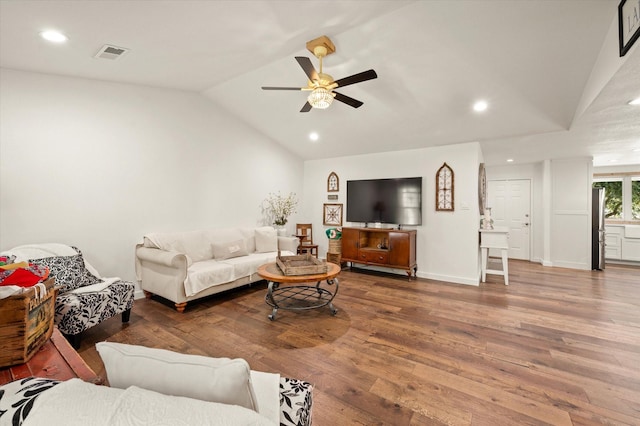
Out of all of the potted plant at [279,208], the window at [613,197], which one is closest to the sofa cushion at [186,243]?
the potted plant at [279,208]

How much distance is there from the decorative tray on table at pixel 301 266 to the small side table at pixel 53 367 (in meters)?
1.85

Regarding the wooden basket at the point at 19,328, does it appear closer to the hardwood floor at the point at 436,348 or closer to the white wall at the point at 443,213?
the hardwood floor at the point at 436,348

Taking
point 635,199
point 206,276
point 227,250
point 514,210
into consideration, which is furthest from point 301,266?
point 635,199

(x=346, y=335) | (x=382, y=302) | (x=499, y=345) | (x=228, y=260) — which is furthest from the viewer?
(x=228, y=260)

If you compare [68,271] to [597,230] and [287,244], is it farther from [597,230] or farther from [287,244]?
[597,230]

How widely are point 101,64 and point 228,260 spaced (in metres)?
2.65

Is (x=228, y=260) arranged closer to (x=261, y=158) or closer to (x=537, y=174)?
(x=261, y=158)

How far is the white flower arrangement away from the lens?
545 centimetres

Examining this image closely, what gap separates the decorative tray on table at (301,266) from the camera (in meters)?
2.97

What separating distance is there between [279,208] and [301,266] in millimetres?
2779

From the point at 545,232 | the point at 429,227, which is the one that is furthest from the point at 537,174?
the point at 429,227

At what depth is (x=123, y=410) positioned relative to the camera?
0.57m

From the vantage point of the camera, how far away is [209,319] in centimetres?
308

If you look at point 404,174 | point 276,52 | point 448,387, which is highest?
point 276,52
